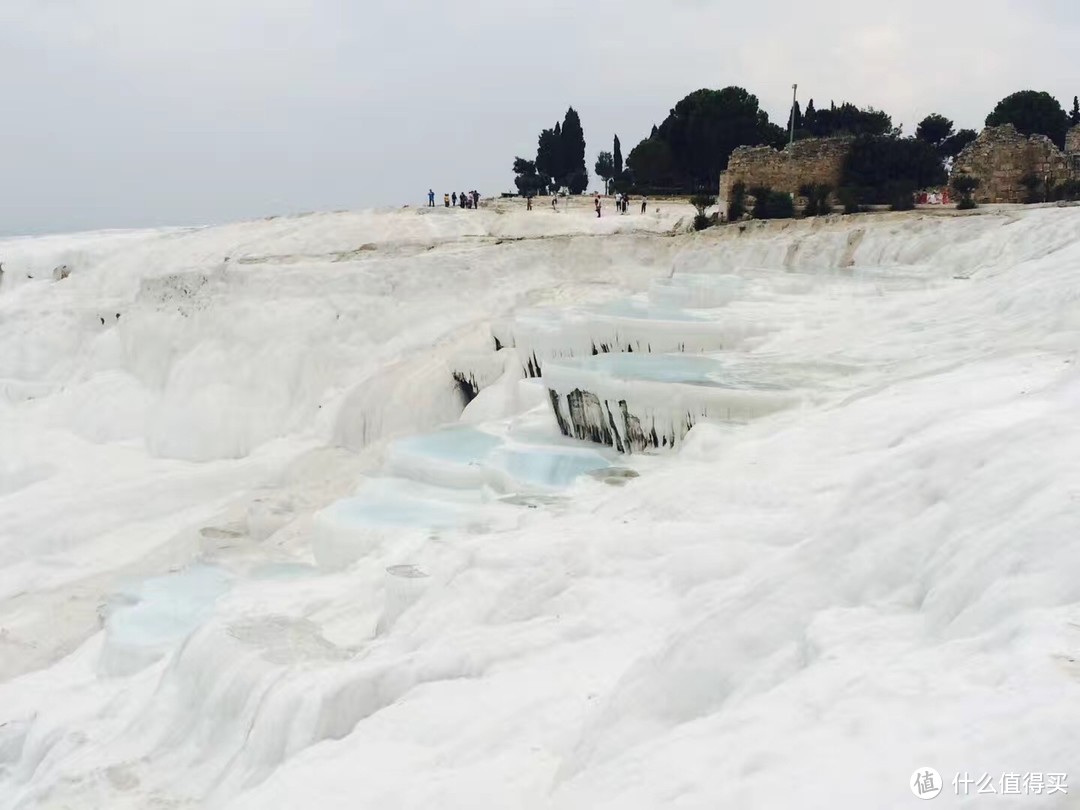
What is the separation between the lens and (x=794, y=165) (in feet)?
60.1

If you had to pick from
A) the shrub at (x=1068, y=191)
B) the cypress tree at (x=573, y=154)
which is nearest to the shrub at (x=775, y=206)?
the shrub at (x=1068, y=191)

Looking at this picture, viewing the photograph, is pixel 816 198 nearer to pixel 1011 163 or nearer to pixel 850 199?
pixel 850 199

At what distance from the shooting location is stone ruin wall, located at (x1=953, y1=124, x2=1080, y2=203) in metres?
15.3

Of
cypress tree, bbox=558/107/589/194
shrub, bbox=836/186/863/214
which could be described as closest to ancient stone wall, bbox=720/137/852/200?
shrub, bbox=836/186/863/214

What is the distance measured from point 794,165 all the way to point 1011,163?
3.83 metres

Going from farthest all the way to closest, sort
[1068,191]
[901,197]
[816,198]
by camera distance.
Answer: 1. [816,198]
2. [901,197]
3. [1068,191]

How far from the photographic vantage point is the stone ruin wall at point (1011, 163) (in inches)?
602

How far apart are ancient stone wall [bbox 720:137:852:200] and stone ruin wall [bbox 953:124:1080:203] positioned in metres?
2.94

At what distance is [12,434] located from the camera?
52.3ft

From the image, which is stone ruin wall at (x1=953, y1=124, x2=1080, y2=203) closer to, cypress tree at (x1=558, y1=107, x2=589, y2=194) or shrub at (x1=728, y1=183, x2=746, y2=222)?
shrub at (x1=728, y1=183, x2=746, y2=222)

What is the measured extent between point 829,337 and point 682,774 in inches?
265

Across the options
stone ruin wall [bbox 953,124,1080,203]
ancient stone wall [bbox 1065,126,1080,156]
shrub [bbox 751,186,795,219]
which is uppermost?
ancient stone wall [bbox 1065,126,1080,156]

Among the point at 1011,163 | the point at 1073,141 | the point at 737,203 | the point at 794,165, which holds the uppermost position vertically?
the point at 1073,141

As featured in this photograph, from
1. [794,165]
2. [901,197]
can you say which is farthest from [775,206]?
[901,197]
